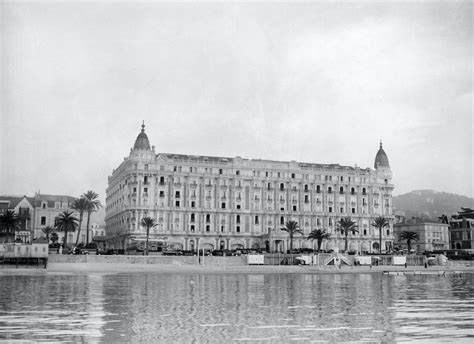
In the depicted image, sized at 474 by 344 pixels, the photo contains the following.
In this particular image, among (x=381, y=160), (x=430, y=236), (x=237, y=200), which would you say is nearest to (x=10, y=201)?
(x=237, y=200)

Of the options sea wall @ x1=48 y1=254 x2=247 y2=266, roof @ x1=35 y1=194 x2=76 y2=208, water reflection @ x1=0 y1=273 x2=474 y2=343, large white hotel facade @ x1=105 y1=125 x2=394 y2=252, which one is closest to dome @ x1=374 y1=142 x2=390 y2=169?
large white hotel facade @ x1=105 y1=125 x2=394 y2=252

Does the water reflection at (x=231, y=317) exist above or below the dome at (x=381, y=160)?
below

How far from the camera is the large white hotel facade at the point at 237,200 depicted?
392 ft

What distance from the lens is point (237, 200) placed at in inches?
4956

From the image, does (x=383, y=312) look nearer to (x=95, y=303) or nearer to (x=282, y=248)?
(x=95, y=303)

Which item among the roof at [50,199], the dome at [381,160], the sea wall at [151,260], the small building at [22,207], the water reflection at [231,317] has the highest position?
the dome at [381,160]

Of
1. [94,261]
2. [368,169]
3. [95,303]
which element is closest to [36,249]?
[94,261]

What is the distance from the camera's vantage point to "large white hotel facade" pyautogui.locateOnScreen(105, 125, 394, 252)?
120 meters

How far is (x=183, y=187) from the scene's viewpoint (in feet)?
400

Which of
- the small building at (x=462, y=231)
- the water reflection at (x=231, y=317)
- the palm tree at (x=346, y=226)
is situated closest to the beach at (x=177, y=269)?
the palm tree at (x=346, y=226)

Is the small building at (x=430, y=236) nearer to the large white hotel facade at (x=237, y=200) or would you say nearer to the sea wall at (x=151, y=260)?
the large white hotel facade at (x=237, y=200)

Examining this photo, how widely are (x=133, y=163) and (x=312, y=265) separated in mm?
45155

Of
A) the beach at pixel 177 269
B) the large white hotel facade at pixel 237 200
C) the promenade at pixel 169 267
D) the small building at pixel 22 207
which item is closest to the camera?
the beach at pixel 177 269

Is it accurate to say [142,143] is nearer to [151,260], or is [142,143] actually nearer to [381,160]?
[151,260]
